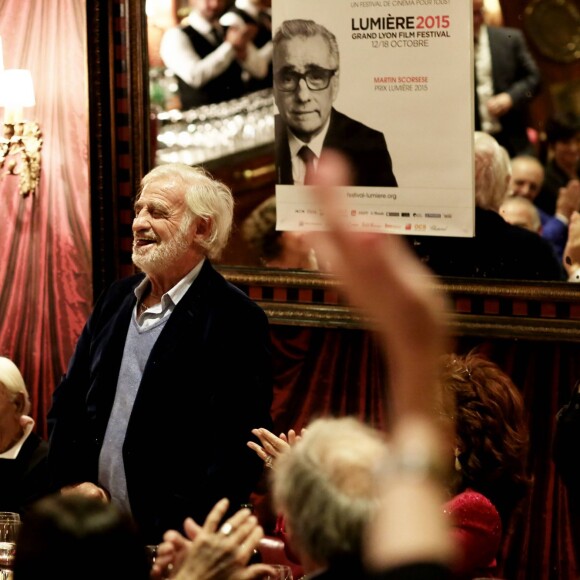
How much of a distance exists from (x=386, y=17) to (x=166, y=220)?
1.26 m

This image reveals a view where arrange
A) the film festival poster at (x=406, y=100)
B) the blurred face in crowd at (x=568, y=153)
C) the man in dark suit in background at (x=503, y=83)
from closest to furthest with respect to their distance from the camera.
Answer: the blurred face in crowd at (x=568, y=153) < the man in dark suit in background at (x=503, y=83) < the film festival poster at (x=406, y=100)

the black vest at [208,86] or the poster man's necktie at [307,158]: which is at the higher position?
the black vest at [208,86]

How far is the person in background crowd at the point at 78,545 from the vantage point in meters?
1.49

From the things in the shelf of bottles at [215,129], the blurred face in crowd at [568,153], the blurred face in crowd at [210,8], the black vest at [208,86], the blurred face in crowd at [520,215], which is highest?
the blurred face in crowd at [210,8]

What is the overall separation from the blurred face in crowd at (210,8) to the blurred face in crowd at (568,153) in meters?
1.51

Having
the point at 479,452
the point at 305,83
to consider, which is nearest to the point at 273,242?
the point at 305,83

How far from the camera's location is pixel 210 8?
14.8ft

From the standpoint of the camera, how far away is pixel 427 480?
3.87 ft

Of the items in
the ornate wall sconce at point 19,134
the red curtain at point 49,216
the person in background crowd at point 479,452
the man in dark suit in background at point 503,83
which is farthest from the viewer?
the red curtain at point 49,216

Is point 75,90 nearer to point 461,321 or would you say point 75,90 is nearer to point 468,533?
point 461,321

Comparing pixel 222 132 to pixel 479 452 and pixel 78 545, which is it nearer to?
pixel 479 452

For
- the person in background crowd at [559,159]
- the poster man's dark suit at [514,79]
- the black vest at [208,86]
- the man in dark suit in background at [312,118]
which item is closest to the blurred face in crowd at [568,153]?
the person in background crowd at [559,159]

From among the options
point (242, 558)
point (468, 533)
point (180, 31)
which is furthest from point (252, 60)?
Answer: point (242, 558)

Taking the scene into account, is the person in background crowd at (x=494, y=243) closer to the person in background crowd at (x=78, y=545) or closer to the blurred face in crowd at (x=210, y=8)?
the blurred face in crowd at (x=210, y=8)
